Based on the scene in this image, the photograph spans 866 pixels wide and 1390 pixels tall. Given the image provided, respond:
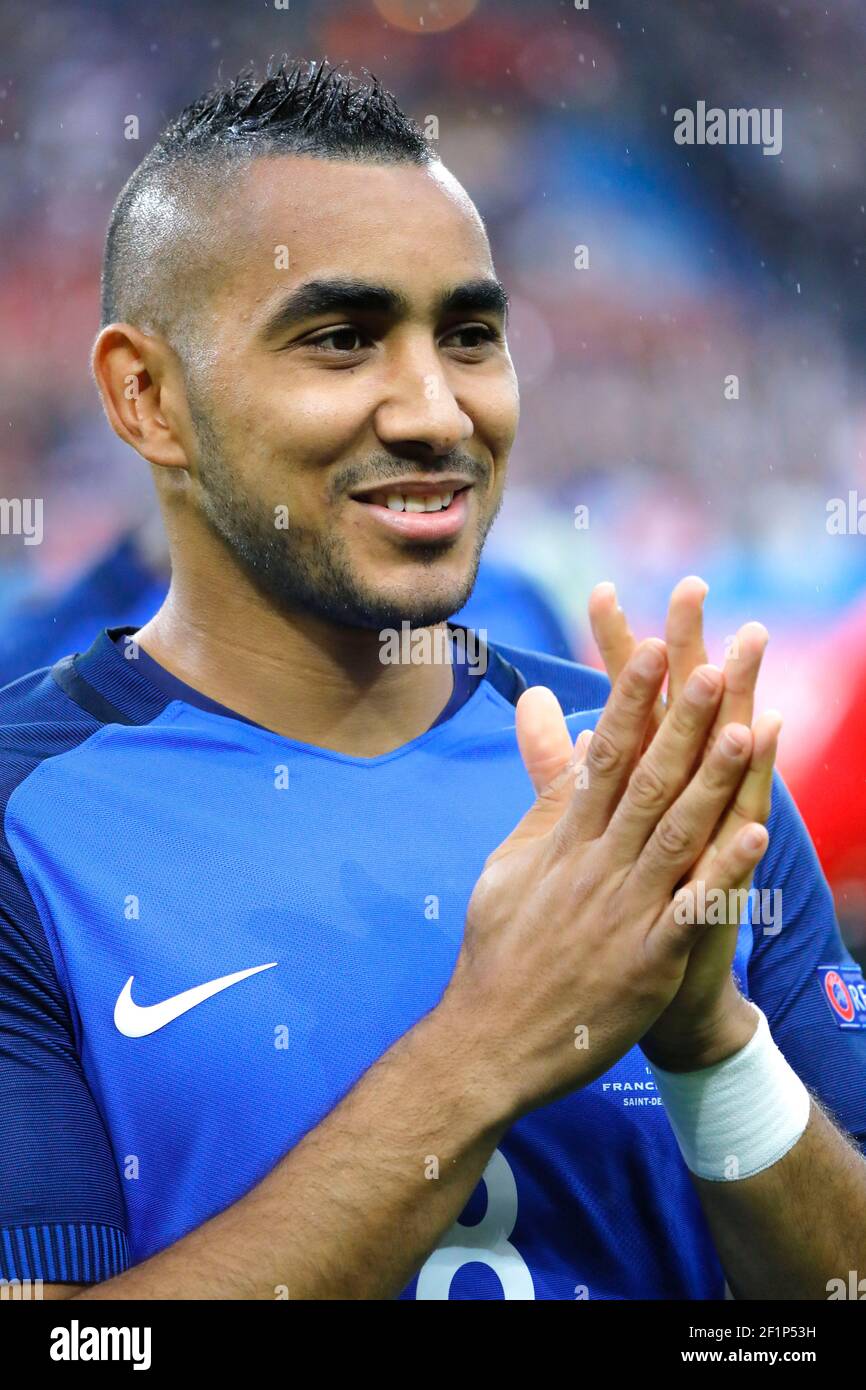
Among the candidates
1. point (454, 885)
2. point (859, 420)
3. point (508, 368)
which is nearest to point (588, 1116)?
point (454, 885)

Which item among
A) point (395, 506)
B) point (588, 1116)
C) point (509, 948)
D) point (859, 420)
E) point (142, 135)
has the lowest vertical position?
point (588, 1116)

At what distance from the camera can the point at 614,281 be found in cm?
471

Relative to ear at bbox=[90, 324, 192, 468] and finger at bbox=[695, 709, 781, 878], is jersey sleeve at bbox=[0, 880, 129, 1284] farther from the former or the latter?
finger at bbox=[695, 709, 781, 878]

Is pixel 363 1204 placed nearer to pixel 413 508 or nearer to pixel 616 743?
pixel 616 743

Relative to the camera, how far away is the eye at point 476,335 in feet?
7.08

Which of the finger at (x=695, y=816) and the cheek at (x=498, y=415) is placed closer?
the finger at (x=695, y=816)

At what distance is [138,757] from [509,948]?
2.30 feet

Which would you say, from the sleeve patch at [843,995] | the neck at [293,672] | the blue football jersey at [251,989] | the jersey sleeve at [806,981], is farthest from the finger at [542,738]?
the sleeve patch at [843,995]

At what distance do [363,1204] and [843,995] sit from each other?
3.02ft

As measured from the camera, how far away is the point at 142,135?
4.45m

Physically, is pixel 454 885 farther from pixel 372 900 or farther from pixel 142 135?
pixel 142 135

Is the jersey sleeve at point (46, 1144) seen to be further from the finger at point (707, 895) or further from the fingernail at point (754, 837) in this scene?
the fingernail at point (754, 837)

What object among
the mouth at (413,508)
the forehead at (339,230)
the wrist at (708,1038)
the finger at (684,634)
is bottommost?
the wrist at (708,1038)

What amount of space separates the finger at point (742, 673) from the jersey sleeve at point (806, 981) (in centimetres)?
71
